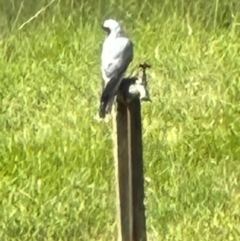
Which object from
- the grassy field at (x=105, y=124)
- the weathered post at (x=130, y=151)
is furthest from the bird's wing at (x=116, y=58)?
the grassy field at (x=105, y=124)

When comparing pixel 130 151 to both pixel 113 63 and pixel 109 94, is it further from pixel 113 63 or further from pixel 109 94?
pixel 113 63

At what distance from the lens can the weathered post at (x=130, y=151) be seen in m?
3.50

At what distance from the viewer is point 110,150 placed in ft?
16.0

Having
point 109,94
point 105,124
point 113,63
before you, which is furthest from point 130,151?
point 105,124

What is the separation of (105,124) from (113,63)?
4.36ft

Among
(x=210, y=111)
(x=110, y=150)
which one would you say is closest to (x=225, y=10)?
(x=210, y=111)

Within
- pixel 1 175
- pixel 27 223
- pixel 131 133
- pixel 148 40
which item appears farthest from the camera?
pixel 148 40

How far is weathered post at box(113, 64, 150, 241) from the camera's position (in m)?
3.50

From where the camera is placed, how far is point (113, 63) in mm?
3775

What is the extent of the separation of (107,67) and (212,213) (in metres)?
0.98

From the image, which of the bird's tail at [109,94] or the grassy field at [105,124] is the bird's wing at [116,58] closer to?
the bird's tail at [109,94]

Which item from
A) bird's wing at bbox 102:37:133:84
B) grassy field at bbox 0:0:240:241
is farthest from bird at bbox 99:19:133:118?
grassy field at bbox 0:0:240:241

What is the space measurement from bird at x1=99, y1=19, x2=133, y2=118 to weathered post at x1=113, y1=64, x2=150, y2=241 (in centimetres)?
5

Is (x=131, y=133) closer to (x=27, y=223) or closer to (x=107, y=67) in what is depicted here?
(x=107, y=67)
